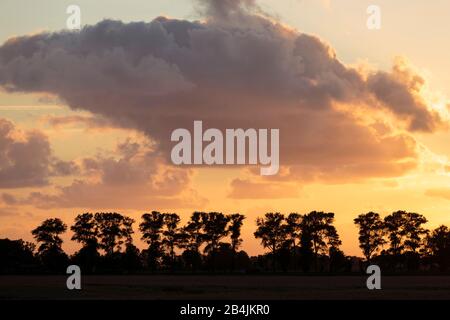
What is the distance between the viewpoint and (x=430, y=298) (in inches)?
3423

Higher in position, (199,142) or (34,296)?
(199,142)
